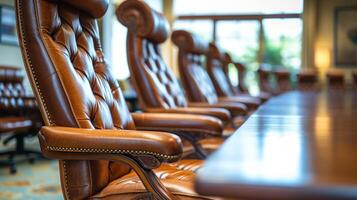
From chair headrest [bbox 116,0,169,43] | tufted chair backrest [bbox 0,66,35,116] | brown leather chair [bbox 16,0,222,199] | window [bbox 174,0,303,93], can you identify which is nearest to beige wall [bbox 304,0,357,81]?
window [bbox 174,0,303,93]

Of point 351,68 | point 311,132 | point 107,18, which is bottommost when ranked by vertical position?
point 351,68

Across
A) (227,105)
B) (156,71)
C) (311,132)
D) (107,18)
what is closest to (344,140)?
(311,132)

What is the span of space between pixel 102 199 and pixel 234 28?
379 inches

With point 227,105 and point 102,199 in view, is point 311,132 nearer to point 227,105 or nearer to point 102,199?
point 102,199

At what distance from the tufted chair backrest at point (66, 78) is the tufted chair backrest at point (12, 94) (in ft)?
9.10

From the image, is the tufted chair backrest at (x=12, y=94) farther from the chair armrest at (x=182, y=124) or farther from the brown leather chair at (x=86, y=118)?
the brown leather chair at (x=86, y=118)

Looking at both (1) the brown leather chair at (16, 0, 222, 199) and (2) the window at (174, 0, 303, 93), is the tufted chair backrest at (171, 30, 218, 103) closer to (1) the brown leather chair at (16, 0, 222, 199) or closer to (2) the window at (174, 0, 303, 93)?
(1) the brown leather chair at (16, 0, 222, 199)

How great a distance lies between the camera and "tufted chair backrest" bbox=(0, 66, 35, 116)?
156 inches

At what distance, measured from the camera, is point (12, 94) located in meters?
4.11

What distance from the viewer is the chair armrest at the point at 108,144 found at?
1003mm

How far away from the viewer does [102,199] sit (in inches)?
45.8

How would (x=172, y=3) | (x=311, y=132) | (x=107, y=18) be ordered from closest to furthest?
1. (x=311, y=132)
2. (x=107, y=18)
3. (x=172, y=3)

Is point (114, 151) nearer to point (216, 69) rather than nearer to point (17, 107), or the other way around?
point (17, 107)

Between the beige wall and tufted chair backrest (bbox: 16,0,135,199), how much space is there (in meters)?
8.94
